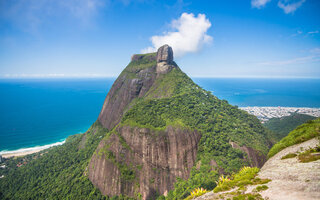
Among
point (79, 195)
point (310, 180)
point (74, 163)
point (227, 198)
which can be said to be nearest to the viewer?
point (310, 180)

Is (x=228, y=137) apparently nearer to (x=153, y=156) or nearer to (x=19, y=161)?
(x=153, y=156)

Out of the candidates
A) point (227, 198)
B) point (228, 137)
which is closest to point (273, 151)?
point (227, 198)

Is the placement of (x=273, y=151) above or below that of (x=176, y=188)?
above

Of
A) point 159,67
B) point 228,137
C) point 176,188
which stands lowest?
point 176,188

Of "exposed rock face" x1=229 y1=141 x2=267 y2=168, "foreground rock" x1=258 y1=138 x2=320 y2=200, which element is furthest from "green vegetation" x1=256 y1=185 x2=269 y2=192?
"exposed rock face" x1=229 y1=141 x2=267 y2=168

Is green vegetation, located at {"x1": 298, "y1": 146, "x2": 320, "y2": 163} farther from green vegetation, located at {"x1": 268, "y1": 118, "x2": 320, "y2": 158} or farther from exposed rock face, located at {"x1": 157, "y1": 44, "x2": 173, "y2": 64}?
exposed rock face, located at {"x1": 157, "y1": 44, "x2": 173, "y2": 64}
